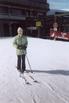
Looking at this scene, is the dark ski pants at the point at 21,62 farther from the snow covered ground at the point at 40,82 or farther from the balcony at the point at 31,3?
the balcony at the point at 31,3

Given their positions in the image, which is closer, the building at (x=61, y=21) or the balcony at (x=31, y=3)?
the building at (x=61, y=21)

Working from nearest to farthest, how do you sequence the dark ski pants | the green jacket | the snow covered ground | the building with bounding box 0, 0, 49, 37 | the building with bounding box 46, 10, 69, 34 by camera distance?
the snow covered ground < the green jacket < the dark ski pants < the building with bounding box 46, 10, 69, 34 < the building with bounding box 0, 0, 49, 37

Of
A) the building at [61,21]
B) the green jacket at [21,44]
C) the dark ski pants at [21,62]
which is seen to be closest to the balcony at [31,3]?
the building at [61,21]

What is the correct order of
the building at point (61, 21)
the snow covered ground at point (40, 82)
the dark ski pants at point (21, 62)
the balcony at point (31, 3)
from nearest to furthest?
the snow covered ground at point (40, 82)
the dark ski pants at point (21, 62)
the building at point (61, 21)
the balcony at point (31, 3)

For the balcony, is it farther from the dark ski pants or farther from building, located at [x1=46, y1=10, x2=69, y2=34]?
the dark ski pants

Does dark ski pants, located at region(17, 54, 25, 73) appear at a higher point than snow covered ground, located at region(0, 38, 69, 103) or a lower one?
higher

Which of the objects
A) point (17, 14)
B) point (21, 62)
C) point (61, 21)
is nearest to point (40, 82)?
point (21, 62)

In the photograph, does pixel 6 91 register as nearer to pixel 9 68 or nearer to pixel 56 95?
pixel 56 95

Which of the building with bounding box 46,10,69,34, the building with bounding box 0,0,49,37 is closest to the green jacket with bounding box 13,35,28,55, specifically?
the building with bounding box 46,10,69,34

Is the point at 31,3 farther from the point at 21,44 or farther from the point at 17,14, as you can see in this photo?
the point at 21,44

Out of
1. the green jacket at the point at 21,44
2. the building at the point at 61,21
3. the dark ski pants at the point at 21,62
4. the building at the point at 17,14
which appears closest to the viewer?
the green jacket at the point at 21,44

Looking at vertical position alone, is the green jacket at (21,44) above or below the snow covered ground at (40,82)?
above

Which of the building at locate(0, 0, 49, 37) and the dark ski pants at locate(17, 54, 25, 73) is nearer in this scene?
the dark ski pants at locate(17, 54, 25, 73)

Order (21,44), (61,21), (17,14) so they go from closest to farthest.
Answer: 1. (21,44)
2. (61,21)
3. (17,14)
